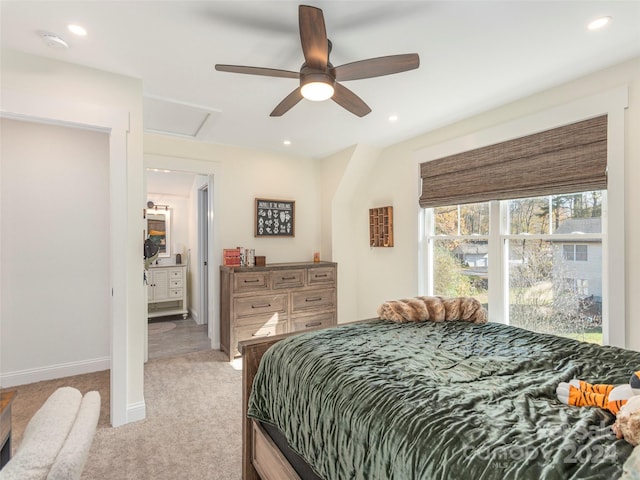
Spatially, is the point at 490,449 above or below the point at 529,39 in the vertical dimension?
below

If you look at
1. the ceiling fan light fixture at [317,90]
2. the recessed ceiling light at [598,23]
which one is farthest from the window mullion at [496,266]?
the ceiling fan light fixture at [317,90]

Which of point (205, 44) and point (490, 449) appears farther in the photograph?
point (205, 44)

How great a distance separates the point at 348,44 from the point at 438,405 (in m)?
2.02

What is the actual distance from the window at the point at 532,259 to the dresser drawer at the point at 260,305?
6.20 feet

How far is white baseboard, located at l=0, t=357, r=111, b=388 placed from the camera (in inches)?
116

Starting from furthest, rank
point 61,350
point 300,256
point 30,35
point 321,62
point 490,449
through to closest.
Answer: point 300,256, point 61,350, point 30,35, point 321,62, point 490,449

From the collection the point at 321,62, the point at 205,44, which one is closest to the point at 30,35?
the point at 205,44

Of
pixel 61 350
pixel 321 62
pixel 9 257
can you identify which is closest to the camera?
pixel 321 62

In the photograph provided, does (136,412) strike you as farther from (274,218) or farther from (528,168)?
(528,168)

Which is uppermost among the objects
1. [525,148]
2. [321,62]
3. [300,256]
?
[321,62]

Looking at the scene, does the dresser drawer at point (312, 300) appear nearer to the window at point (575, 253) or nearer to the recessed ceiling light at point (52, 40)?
the window at point (575, 253)

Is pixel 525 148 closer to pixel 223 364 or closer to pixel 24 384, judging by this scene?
pixel 223 364

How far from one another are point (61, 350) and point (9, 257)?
1021 millimetres

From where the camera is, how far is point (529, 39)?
1.92m
